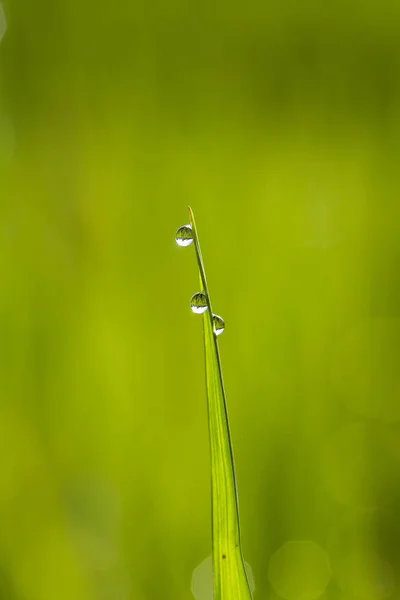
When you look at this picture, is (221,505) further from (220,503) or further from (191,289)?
(191,289)

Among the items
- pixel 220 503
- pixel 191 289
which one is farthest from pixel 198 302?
pixel 191 289

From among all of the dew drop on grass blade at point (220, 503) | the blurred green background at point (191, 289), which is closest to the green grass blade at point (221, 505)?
the dew drop on grass blade at point (220, 503)

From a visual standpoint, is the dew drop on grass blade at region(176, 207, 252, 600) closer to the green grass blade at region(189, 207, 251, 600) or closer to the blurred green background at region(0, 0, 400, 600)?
the green grass blade at region(189, 207, 251, 600)

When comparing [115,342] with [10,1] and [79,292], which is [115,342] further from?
[10,1]

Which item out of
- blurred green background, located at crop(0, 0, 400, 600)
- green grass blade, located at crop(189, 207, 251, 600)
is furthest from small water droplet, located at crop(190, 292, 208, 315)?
blurred green background, located at crop(0, 0, 400, 600)

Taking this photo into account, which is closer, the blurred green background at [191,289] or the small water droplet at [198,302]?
the small water droplet at [198,302]

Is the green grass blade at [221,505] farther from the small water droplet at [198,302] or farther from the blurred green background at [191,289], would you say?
the blurred green background at [191,289]
